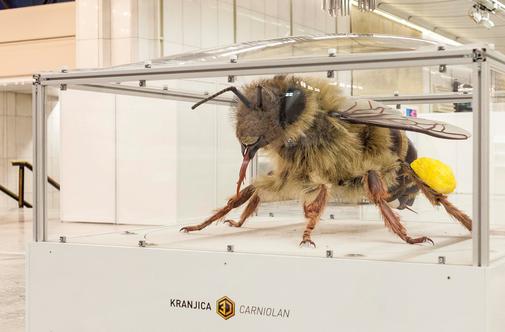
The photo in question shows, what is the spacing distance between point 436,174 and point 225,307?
0.75 meters

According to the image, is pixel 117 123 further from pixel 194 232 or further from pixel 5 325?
pixel 194 232

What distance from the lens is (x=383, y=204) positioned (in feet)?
7.16

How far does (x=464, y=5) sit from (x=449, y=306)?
9.00 meters

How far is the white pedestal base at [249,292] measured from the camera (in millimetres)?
1799

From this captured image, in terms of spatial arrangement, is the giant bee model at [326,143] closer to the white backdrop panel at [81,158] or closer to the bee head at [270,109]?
the bee head at [270,109]

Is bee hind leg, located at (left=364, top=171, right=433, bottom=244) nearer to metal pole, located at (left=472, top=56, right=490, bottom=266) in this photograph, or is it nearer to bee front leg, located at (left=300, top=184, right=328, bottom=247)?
bee front leg, located at (left=300, top=184, right=328, bottom=247)

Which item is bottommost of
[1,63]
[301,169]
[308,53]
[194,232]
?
[194,232]

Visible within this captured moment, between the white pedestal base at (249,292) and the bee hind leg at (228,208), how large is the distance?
41cm

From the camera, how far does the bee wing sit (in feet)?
7.13

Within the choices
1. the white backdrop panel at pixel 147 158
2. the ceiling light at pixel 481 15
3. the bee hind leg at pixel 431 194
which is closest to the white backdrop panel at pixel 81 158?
the white backdrop panel at pixel 147 158

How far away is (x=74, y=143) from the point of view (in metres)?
8.97

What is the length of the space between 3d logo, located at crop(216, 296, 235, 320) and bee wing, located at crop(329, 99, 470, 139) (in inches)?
22.8

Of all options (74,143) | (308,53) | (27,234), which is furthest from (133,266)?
(74,143)

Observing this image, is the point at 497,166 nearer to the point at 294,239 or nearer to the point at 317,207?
the point at 317,207
